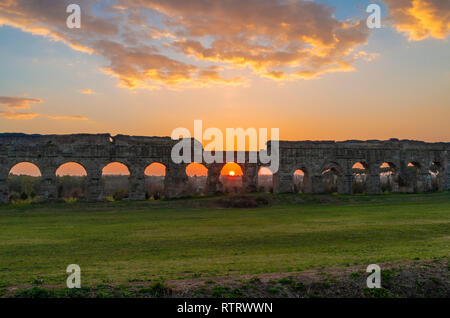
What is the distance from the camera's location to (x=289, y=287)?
7.14 m

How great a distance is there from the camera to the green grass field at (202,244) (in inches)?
344

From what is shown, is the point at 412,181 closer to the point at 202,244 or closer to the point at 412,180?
the point at 412,180

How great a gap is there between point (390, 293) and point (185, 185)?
80.2ft

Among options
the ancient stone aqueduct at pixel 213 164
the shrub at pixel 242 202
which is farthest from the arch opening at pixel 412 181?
the shrub at pixel 242 202

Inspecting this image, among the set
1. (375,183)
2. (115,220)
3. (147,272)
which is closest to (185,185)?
(115,220)

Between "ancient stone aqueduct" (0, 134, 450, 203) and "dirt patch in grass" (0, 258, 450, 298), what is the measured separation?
23164 mm

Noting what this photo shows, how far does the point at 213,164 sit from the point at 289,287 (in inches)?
988

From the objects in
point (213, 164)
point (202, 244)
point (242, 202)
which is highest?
point (213, 164)

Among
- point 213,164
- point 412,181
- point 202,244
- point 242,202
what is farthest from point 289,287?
point 412,181

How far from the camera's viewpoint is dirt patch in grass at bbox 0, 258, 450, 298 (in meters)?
6.71

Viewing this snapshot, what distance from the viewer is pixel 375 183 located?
34.9 m

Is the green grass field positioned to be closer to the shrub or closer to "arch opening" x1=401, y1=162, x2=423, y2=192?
the shrub

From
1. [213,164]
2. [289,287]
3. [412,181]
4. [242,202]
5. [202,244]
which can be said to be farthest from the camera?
[412,181]

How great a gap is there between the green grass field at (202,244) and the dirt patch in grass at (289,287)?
67 centimetres
